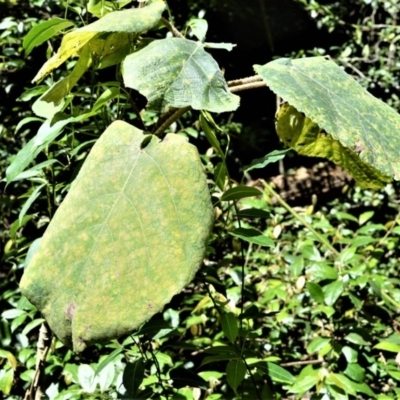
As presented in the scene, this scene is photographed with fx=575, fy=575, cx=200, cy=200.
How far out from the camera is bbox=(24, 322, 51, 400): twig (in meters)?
1.00

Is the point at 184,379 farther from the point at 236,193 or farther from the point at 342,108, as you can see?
the point at 342,108

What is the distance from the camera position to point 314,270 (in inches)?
62.9

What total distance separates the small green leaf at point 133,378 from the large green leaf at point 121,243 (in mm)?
542

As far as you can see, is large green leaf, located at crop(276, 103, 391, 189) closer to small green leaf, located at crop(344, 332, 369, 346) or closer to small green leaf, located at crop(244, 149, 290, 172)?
small green leaf, located at crop(244, 149, 290, 172)

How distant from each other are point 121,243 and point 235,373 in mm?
637

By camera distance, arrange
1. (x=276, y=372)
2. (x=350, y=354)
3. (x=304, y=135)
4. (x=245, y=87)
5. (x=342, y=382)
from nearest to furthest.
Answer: (x=245, y=87) < (x=304, y=135) < (x=276, y=372) < (x=342, y=382) < (x=350, y=354)

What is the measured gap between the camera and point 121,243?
0.60 metres

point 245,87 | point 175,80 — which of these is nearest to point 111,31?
point 175,80

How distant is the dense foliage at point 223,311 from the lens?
118 centimetres

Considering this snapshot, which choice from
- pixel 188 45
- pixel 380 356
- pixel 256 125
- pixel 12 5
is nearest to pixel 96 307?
pixel 188 45

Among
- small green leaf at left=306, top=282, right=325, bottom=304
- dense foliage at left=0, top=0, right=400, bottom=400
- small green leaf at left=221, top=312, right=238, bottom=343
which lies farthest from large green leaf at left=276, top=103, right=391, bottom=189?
small green leaf at left=306, top=282, right=325, bottom=304

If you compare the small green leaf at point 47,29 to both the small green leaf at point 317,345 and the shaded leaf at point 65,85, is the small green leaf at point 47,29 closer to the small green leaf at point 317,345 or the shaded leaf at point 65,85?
the shaded leaf at point 65,85

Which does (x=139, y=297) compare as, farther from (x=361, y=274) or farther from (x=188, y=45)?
(x=361, y=274)

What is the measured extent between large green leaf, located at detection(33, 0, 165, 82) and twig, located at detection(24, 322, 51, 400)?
454 mm
